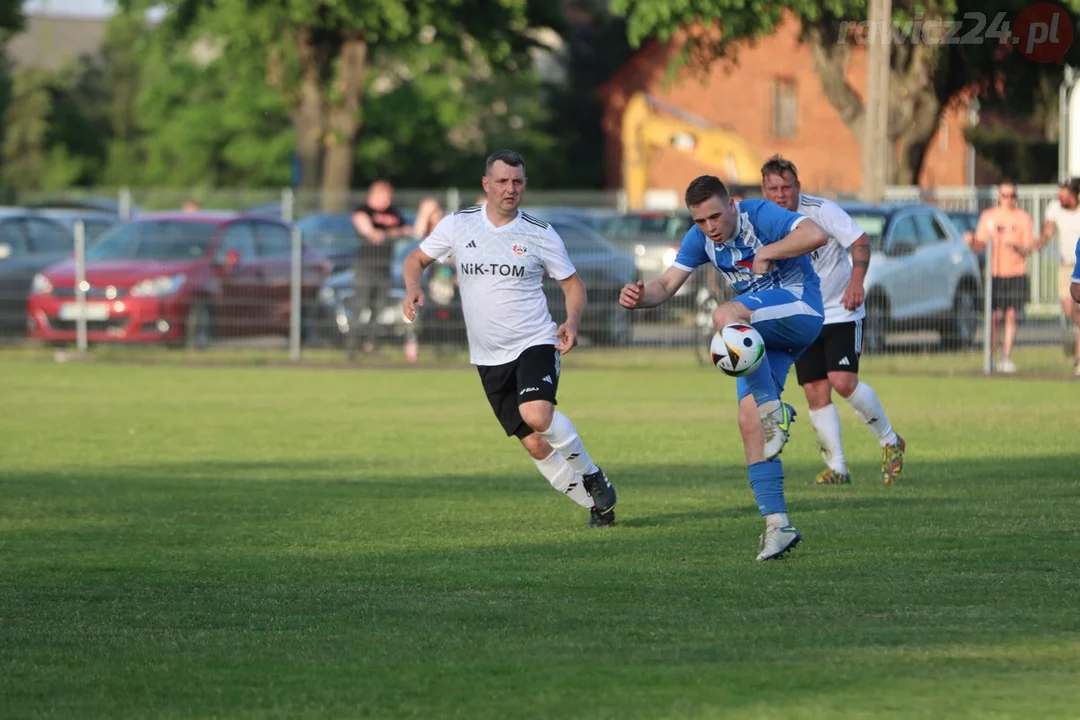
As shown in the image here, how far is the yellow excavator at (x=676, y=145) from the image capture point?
145 ft

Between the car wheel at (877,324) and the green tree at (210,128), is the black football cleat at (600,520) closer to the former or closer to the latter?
the car wheel at (877,324)

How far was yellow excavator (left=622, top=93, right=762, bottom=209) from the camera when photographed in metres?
44.3

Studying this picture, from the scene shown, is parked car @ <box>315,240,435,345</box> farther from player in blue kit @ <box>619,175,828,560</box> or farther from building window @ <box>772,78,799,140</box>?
building window @ <box>772,78,799,140</box>

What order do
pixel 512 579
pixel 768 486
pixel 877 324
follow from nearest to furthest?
pixel 512 579 → pixel 768 486 → pixel 877 324

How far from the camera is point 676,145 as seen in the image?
44.7 m

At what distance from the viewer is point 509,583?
852 cm

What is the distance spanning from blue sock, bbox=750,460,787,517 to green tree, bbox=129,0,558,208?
3358 cm

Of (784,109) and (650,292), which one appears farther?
(784,109)

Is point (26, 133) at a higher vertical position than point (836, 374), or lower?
higher

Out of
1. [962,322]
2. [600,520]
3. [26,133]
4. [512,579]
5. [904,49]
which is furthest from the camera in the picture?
[26,133]

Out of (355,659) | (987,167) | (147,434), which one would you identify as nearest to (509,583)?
(355,659)

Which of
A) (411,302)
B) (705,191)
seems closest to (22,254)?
(411,302)

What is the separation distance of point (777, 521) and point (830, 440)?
3.50 meters

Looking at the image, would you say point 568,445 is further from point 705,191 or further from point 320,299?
point 320,299
